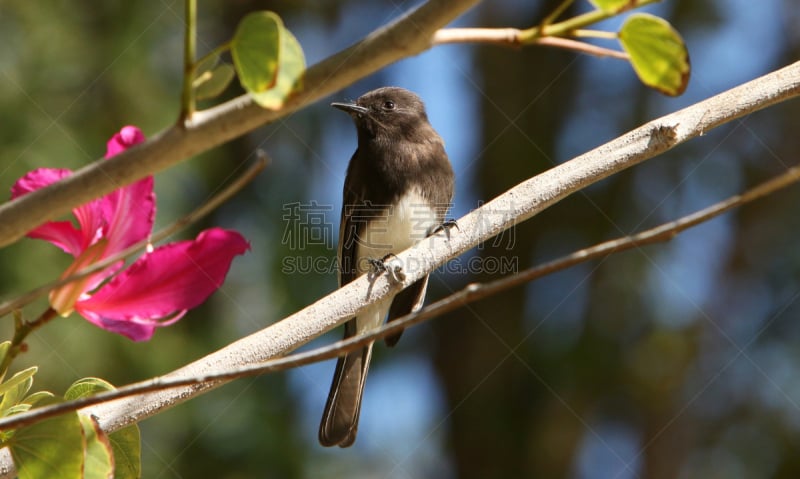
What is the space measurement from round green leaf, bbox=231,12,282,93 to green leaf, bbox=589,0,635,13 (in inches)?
11.3

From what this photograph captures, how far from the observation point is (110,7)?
4.15m

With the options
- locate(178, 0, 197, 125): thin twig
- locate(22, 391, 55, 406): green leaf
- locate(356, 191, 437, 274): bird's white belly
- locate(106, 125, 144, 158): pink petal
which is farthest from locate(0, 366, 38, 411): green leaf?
locate(356, 191, 437, 274): bird's white belly

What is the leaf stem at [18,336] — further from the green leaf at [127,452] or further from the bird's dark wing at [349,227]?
the bird's dark wing at [349,227]

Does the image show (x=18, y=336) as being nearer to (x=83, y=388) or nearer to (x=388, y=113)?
(x=83, y=388)

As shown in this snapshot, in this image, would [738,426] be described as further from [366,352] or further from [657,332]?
[366,352]

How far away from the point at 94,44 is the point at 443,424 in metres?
3.05

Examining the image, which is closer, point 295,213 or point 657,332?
point 295,213

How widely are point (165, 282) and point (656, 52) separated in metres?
0.52

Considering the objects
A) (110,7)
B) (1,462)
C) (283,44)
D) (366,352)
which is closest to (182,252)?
(283,44)

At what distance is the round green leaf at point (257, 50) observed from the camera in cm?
71

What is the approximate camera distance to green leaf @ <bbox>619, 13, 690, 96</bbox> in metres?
0.85

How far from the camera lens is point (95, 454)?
958mm

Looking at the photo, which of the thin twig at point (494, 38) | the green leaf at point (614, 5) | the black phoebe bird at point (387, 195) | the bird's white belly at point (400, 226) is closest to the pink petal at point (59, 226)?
the thin twig at point (494, 38)

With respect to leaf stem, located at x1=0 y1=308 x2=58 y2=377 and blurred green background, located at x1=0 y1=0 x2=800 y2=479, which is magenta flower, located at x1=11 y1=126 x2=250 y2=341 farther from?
blurred green background, located at x1=0 y1=0 x2=800 y2=479
